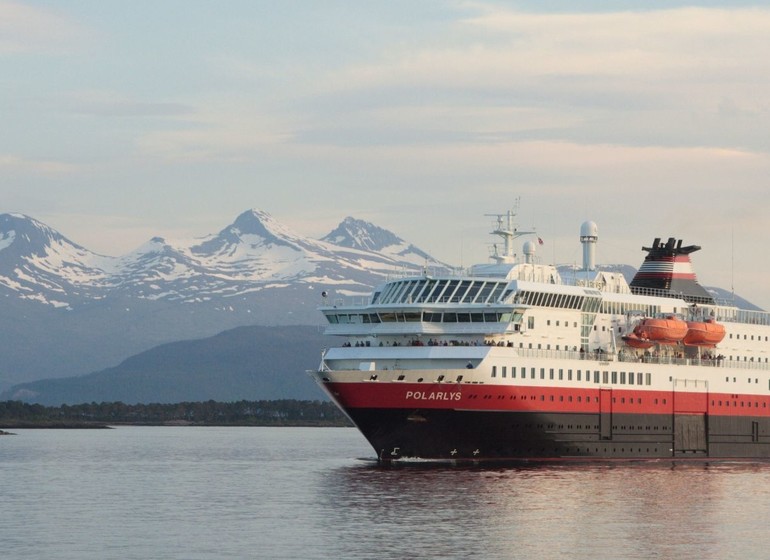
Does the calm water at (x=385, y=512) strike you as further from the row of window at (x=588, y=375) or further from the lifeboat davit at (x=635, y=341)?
the lifeboat davit at (x=635, y=341)

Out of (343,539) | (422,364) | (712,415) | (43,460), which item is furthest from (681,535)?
(43,460)

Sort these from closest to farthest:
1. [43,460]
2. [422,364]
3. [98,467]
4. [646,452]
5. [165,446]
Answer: [422,364]
[646,452]
[98,467]
[43,460]
[165,446]

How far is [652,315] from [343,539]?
39.9m

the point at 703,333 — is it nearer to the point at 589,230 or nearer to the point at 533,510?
the point at 589,230

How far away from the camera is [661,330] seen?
271 ft

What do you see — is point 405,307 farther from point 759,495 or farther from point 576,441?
point 759,495

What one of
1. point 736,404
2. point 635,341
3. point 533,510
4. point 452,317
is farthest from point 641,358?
point 533,510

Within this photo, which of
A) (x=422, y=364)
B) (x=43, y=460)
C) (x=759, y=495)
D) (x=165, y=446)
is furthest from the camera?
(x=165, y=446)

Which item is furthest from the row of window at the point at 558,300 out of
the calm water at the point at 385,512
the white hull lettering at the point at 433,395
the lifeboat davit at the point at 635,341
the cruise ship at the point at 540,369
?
the calm water at the point at 385,512

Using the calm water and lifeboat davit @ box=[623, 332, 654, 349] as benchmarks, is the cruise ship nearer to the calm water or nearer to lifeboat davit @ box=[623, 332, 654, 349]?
lifeboat davit @ box=[623, 332, 654, 349]

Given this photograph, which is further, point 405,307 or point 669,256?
point 669,256

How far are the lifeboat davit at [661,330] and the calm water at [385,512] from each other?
22.6ft

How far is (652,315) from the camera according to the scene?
86438 millimetres

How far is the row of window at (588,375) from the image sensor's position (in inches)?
2974
